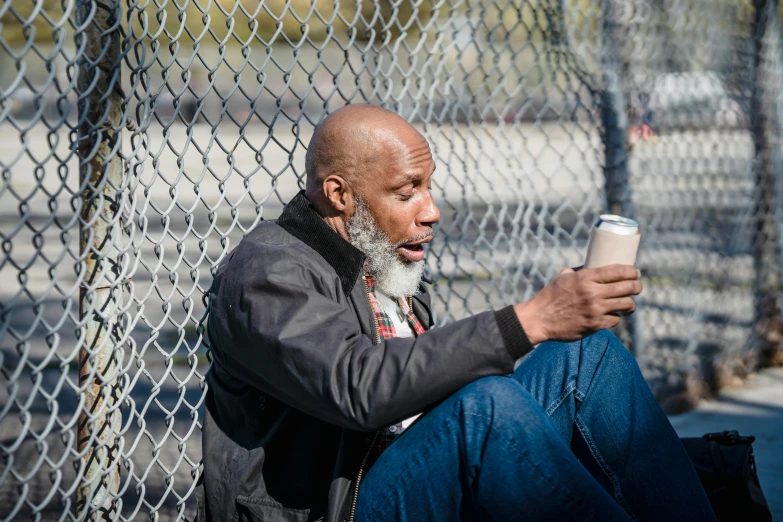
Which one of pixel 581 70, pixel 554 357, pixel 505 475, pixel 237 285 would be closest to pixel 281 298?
pixel 237 285

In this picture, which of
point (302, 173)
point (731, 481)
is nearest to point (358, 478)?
point (731, 481)

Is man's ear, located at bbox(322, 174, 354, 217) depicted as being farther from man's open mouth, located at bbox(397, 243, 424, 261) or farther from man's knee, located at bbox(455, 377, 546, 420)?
man's knee, located at bbox(455, 377, 546, 420)

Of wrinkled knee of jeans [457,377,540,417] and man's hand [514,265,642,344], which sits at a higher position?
man's hand [514,265,642,344]

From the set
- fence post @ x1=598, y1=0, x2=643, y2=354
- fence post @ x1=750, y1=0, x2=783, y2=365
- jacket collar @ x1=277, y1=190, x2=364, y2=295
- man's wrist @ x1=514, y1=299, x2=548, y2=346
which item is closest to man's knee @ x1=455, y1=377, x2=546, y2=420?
man's wrist @ x1=514, y1=299, x2=548, y2=346

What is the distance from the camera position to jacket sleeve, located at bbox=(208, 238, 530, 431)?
76.4 inches

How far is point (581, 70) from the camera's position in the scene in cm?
398

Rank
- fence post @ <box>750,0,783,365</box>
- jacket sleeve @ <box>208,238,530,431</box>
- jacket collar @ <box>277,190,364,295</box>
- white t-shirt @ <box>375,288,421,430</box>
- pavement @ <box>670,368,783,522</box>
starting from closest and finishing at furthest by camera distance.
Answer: jacket sleeve @ <box>208,238,530,431</box> → jacket collar @ <box>277,190,364,295</box> → white t-shirt @ <box>375,288,421,430</box> → pavement @ <box>670,368,783,522</box> → fence post @ <box>750,0,783,365</box>

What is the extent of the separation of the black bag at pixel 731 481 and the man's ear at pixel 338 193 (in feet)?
4.59

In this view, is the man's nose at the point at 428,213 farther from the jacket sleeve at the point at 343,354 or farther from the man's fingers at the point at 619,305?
the man's fingers at the point at 619,305

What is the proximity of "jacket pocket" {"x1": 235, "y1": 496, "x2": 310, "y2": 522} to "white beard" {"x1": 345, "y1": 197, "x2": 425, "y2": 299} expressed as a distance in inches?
26.2

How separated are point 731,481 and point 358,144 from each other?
61.9 inches

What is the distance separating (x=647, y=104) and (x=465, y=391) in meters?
2.79

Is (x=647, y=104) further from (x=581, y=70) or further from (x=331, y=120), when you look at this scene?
(x=331, y=120)

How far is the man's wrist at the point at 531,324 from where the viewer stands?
6.55 feet
